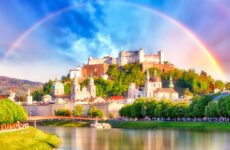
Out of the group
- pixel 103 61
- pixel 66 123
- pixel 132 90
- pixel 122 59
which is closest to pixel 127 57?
pixel 122 59

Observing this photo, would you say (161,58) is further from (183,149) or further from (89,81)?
(183,149)

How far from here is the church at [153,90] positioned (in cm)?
14988

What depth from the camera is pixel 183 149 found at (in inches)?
1809

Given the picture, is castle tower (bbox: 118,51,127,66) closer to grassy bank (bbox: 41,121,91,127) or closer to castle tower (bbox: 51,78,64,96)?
castle tower (bbox: 51,78,64,96)

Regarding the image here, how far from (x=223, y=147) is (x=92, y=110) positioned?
86.4 metres

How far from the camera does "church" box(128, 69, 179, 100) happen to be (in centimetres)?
14988

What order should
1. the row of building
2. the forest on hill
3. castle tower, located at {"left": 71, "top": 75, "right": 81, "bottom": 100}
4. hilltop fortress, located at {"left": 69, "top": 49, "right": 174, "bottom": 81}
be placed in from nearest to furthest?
the row of building < the forest on hill < castle tower, located at {"left": 71, "top": 75, "right": 81, "bottom": 100} < hilltop fortress, located at {"left": 69, "top": 49, "right": 174, "bottom": 81}

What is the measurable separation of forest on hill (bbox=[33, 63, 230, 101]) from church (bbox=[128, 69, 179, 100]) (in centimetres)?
583

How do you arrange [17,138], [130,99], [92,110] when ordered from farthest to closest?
[130,99] < [92,110] < [17,138]

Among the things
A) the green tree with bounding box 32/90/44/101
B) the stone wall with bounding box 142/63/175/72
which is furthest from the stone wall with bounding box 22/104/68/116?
the stone wall with bounding box 142/63/175/72

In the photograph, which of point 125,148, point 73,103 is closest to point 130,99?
point 73,103

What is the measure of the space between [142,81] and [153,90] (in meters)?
18.5

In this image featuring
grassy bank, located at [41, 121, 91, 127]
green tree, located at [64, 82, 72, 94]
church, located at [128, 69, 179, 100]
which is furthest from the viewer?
green tree, located at [64, 82, 72, 94]

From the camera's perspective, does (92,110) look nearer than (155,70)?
Yes
